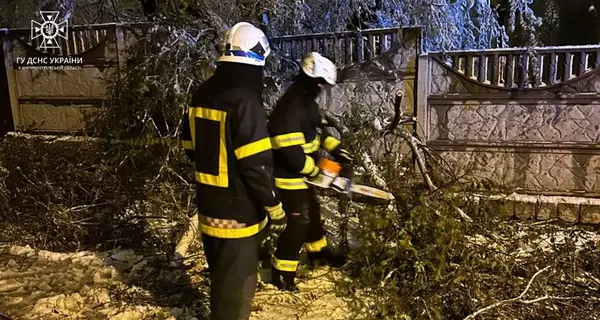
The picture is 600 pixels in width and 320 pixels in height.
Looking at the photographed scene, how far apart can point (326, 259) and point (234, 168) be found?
6.28ft

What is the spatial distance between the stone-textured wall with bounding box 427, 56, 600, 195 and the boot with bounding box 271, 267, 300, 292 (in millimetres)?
2359

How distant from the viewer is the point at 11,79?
23.4ft

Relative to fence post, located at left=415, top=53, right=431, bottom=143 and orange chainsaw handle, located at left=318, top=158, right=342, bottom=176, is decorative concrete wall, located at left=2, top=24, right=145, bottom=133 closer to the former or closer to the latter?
fence post, located at left=415, top=53, right=431, bottom=143

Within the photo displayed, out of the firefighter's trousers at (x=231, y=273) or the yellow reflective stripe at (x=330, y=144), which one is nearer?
the firefighter's trousers at (x=231, y=273)

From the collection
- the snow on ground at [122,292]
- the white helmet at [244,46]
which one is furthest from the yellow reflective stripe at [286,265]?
the white helmet at [244,46]

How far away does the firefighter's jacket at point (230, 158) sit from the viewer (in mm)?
2529

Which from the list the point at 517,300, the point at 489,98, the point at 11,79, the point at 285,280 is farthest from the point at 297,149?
the point at 11,79

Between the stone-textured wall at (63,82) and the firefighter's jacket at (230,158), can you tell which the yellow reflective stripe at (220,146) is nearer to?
the firefighter's jacket at (230,158)

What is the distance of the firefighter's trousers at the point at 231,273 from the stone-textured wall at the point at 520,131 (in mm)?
3053

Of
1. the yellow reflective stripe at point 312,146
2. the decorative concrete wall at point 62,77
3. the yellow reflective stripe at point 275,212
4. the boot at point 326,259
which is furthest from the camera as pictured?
the decorative concrete wall at point 62,77

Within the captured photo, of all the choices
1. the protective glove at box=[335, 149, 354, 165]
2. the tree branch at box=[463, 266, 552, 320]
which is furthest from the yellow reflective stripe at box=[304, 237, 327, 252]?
the tree branch at box=[463, 266, 552, 320]

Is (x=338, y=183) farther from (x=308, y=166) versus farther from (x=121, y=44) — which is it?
(x=121, y=44)

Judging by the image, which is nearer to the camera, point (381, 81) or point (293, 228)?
point (293, 228)

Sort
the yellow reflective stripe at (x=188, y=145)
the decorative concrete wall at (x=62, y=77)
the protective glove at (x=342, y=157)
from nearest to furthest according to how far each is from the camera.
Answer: the yellow reflective stripe at (x=188, y=145)
the protective glove at (x=342, y=157)
the decorative concrete wall at (x=62, y=77)
